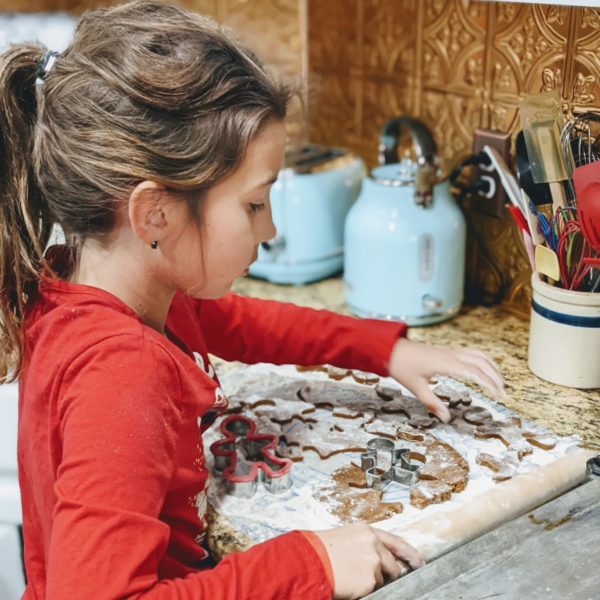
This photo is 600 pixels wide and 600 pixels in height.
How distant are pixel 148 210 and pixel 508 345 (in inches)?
27.1

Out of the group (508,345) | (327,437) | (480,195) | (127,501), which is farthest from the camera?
(480,195)

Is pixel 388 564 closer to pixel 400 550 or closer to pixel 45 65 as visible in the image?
pixel 400 550

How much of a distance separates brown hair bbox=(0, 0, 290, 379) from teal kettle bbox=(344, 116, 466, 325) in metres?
0.48

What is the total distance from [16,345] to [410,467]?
0.45 meters

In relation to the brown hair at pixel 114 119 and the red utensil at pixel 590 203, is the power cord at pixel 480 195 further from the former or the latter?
the brown hair at pixel 114 119

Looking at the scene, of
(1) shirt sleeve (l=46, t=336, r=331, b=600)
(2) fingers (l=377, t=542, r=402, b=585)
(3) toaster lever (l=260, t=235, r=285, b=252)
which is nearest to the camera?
(1) shirt sleeve (l=46, t=336, r=331, b=600)

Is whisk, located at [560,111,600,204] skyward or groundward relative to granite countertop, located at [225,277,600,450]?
skyward

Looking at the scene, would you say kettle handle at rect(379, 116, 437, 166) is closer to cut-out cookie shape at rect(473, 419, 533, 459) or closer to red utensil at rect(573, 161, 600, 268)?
red utensil at rect(573, 161, 600, 268)

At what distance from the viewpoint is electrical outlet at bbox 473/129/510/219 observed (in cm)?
130

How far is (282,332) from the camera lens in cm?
115

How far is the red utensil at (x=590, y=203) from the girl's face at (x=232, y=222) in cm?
37

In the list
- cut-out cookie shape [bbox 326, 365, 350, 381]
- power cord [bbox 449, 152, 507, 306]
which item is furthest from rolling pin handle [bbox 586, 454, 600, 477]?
power cord [bbox 449, 152, 507, 306]

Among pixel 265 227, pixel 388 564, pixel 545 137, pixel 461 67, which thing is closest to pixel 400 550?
pixel 388 564

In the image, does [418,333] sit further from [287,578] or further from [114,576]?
[114,576]
